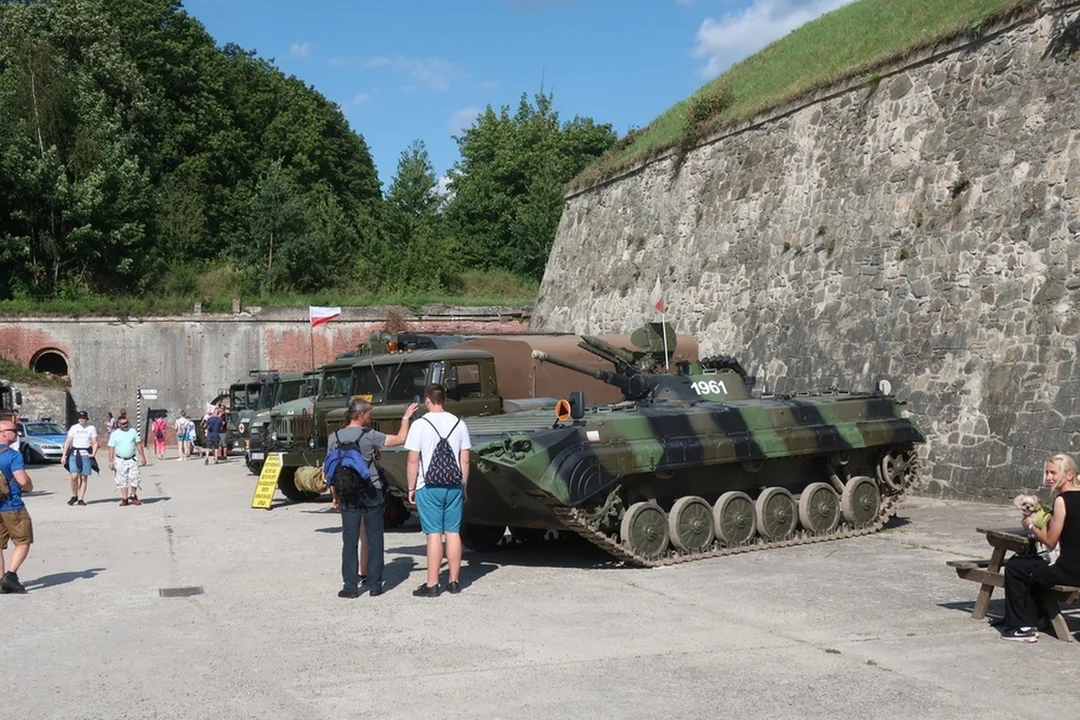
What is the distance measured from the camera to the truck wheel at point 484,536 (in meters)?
12.5

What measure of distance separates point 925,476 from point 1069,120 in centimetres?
524

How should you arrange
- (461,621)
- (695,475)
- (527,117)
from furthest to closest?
(527,117) < (695,475) < (461,621)

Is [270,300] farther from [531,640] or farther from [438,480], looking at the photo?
[531,640]

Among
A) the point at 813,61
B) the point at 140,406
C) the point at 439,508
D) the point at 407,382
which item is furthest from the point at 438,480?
the point at 140,406

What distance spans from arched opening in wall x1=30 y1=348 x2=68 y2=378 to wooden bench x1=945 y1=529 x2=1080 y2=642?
1492 inches

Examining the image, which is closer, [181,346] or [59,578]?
[59,578]

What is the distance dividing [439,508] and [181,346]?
34.3 meters

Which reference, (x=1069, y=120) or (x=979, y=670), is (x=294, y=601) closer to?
(x=979, y=670)

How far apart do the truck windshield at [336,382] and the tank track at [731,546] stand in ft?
22.9

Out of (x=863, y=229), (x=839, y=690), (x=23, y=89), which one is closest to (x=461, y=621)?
(x=839, y=690)

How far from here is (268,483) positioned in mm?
→ 17516

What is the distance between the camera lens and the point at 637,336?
16.1 m

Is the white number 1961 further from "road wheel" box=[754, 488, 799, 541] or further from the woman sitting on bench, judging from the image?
the woman sitting on bench

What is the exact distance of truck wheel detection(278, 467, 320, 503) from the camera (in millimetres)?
19047
